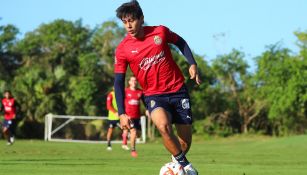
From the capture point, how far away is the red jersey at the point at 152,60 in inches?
392

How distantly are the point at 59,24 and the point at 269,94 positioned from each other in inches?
946

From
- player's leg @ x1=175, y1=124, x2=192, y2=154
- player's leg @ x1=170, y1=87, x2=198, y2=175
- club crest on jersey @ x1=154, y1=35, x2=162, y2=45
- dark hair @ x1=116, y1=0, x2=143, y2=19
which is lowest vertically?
player's leg @ x1=175, y1=124, x2=192, y2=154

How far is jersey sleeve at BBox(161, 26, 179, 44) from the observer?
10.2m

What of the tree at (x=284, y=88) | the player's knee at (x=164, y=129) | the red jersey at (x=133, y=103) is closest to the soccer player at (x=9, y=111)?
the red jersey at (x=133, y=103)

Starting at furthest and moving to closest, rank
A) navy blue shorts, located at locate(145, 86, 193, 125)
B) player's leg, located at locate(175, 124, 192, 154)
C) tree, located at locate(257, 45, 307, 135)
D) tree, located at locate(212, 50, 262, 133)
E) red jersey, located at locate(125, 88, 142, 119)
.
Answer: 1. tree, located at locate(212, 50, 262, 133)
2. tree, located at locate(257, 45, 307, 135)
3. red jersey, located at locate(125, 88, 142, 119)
4. player's leg, located at locate(175, 124, 192, 154)
5. navy blue shorts, located at locate(145, 86, 193, 125)

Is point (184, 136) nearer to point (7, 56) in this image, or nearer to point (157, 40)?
point (157, 40)

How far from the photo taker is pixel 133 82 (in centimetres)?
2441

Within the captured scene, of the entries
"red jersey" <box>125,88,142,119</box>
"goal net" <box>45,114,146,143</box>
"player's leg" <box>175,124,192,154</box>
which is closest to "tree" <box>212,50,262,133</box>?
"goal net" <box>45,114,146,143</box>

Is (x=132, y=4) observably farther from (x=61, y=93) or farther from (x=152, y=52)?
(x=61, y=93)

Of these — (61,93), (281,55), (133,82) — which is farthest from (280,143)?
(281,55)

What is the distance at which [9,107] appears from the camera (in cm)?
3117

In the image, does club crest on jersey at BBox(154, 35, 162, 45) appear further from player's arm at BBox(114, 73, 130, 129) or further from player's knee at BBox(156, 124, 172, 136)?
player's knee at BBox(156, 124, 172, 136)

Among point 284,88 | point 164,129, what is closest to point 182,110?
point 164,129

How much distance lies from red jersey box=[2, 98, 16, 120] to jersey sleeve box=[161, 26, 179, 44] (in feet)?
71.2
